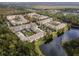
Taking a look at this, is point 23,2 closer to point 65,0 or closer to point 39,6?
point 39,6

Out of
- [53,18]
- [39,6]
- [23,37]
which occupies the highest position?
[39,6]

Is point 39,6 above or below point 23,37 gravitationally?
above

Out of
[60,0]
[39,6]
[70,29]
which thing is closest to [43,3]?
[39,6]

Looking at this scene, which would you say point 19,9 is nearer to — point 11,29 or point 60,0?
point 11,29
